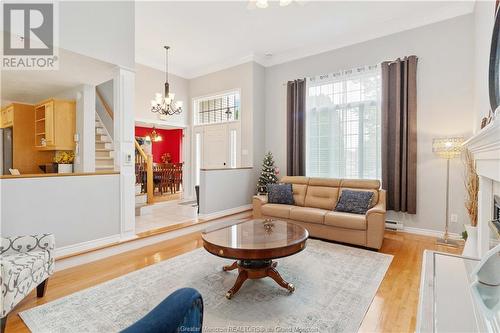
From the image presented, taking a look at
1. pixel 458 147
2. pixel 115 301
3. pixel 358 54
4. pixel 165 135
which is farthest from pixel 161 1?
pixel 165 135

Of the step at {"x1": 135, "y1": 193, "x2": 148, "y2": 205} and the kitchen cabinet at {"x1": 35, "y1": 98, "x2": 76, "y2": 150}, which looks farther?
the step at {"x1": 135, "y1": 193, "x2": 148, "y2": 205}

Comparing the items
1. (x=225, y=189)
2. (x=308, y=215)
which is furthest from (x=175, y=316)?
(x=225, y=189)

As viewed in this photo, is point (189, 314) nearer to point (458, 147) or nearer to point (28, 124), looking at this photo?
point (458, 147)

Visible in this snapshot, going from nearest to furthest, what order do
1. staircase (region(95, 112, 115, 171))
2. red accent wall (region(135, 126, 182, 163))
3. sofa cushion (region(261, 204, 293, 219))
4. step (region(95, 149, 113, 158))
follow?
sofa cushion (region(261, 204, 293, 219))
staircase (region(95, 112, 115, 171))
step (region(95, 149, 113, 158))
red accent wall (region(135, 126, 182, 163))

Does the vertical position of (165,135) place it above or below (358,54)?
below

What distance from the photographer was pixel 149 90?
19.8 feet

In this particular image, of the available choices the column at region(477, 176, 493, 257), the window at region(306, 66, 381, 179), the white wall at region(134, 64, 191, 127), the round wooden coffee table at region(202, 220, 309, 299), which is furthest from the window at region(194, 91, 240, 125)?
the column at region(477, 176, 493, 257)

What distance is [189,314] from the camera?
0.97 metres

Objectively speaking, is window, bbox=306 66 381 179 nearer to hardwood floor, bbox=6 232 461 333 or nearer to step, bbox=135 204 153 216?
hardwood floor, bbox=6 232 461 333

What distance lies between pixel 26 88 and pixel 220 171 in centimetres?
394

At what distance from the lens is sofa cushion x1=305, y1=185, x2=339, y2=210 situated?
438 centimetres

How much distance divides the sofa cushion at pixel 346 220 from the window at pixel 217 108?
3.42 metres

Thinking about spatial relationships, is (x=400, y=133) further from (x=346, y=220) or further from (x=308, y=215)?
(x=308, y=215)

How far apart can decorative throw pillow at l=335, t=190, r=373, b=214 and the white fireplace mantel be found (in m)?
1.66
